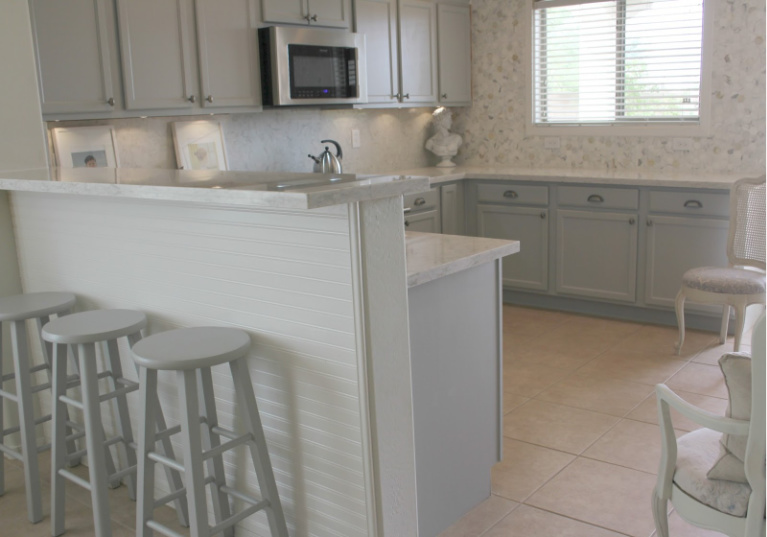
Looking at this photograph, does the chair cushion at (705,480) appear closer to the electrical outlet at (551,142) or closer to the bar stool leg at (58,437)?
the bar stool leg at (58,437)

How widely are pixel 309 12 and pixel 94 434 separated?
9.64 ft

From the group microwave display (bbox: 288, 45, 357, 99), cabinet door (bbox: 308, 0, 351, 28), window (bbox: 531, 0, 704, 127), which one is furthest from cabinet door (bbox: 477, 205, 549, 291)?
cabinet door (bbox: 308, 0, 351, 28)

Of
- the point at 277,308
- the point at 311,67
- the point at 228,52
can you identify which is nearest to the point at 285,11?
the point at 311,67

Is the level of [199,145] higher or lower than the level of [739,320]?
higher

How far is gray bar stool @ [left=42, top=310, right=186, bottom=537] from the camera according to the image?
7.38 feet

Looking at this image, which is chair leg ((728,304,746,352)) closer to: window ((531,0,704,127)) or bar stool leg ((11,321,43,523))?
window ((531,0,704,127))

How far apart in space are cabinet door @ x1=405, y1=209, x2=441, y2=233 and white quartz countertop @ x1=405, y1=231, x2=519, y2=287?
207cm

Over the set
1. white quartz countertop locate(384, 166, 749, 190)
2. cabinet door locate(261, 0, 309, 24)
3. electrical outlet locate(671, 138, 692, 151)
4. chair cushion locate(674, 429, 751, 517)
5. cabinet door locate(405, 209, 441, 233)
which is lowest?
chair cushion locate(674, 429, 751, 517)

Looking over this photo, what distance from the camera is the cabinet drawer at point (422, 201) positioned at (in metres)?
4.85

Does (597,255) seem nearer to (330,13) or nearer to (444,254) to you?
(330,13)

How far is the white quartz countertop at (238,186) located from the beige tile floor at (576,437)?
3.89 ft

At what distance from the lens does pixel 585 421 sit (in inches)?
127

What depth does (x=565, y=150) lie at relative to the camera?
5266 mm

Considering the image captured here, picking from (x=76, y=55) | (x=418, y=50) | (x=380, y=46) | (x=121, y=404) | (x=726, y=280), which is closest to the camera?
(x=121, y=404)
